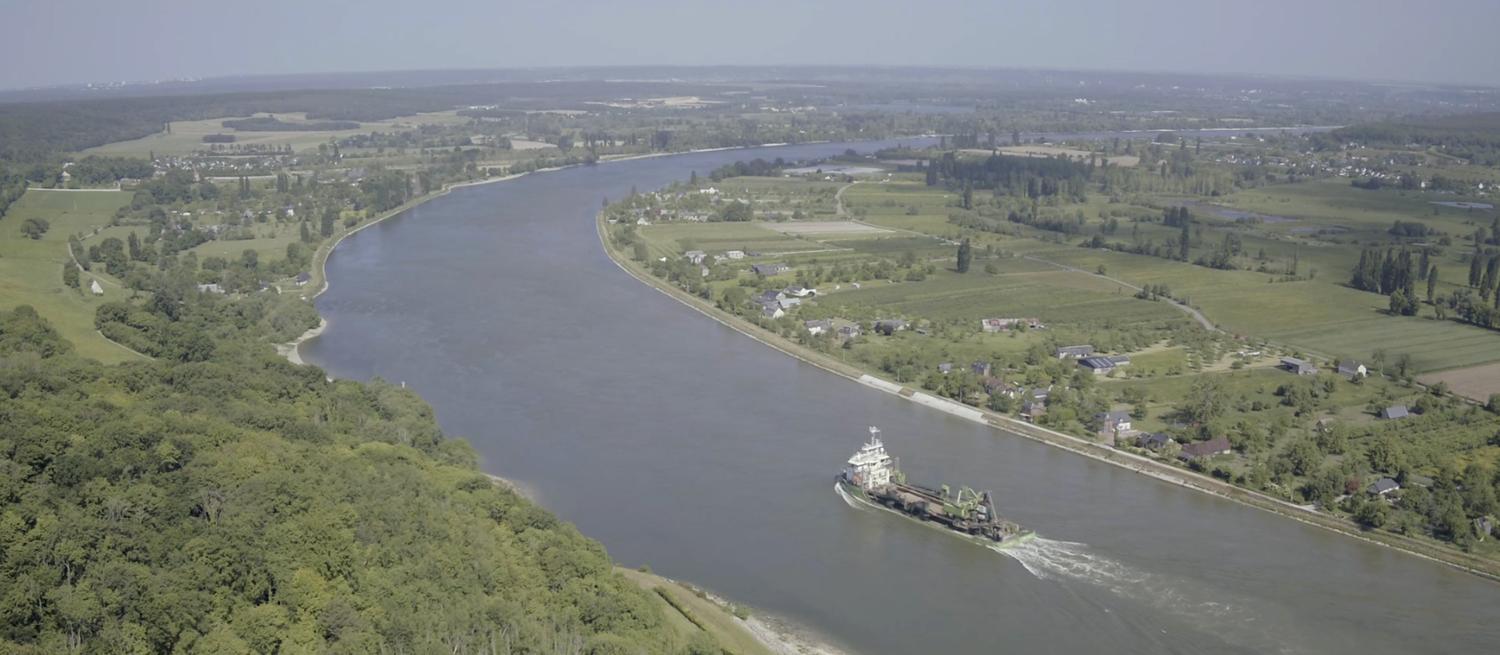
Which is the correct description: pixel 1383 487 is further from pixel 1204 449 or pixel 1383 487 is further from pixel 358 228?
pixel 358 228

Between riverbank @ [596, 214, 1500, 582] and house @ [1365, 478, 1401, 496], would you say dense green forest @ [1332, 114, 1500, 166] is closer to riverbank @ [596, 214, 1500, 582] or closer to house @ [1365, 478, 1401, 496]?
riverbank @ [596, 214, 1500, 582]

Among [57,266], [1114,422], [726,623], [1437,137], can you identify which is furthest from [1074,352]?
[1437,137]

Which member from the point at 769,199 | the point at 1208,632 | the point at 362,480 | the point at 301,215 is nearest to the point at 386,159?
the point at 301,215

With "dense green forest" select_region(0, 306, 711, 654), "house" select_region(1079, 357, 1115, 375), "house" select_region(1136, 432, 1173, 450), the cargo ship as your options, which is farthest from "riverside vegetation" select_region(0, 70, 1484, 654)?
the cargo ship

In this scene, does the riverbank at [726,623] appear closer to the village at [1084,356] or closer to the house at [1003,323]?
the village at [1084,356]

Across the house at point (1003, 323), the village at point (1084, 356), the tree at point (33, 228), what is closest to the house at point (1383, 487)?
the village at point (1084, 356)

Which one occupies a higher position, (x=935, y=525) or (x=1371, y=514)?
(x=1371, y=514)
